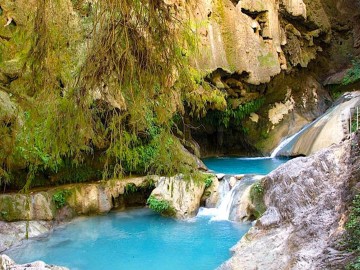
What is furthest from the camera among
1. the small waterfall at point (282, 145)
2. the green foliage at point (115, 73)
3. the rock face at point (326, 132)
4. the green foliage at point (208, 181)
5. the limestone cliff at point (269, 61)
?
the small waterfall at point (282, 145)

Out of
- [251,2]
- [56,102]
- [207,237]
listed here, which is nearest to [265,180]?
[207,237]

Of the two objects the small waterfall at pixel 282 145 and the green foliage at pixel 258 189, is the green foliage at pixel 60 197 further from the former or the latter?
the small waterfall at pixel 282 145

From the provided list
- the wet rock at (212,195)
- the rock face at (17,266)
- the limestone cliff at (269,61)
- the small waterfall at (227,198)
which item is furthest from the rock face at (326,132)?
the rock face at (17,266)

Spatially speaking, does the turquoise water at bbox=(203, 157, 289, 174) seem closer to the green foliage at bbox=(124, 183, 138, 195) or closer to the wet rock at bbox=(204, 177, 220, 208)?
the wet rock at bbox=(204, 177, 220, 208)

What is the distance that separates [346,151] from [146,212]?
17.6ft

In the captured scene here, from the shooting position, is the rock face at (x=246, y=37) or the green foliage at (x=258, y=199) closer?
the green foliage at (x=258, y=199)

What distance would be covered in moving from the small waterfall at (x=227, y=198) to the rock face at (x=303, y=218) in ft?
7.49

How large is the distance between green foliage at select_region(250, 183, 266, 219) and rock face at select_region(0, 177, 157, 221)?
7.00 ft

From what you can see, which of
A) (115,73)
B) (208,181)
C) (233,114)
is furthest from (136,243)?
(233,114)

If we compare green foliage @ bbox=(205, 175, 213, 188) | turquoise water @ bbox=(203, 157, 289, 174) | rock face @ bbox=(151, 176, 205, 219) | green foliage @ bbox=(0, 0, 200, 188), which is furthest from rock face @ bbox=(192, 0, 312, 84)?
green foliage @ bbox=(0, 0, 200, 188)

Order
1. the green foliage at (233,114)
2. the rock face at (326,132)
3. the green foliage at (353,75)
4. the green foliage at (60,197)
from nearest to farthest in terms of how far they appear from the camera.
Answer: the green foliage at (60,197), the rock face at (326,132), the green foliage at (233,114), the green foliage at (353,75)

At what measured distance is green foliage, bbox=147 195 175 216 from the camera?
8961mm

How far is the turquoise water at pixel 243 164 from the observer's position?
39.9 ft

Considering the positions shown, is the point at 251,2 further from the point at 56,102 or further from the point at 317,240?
the point at 56,102
